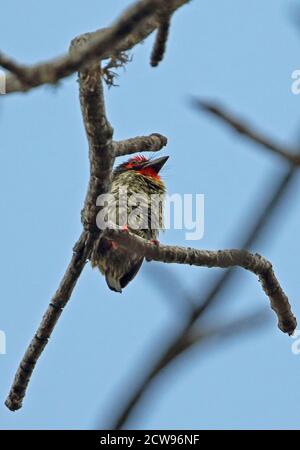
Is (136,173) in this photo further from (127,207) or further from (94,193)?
(94,193)

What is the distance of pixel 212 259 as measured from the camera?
4.11m

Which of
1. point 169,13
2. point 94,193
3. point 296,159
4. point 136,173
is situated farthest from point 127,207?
point 296,159

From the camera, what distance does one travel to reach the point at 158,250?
4.03m

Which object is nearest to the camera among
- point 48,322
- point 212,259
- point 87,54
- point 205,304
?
point 205,304

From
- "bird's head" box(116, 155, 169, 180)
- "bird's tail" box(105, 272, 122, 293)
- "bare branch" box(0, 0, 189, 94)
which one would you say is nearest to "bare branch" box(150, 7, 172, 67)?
"bare branch" box(0, 0, 189, 94)

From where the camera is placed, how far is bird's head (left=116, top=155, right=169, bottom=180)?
6.76 meters

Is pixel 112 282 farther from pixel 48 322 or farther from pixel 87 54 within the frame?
pixel 87 54

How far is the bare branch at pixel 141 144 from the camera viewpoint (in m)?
3.96

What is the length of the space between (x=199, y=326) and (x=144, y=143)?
3668mm

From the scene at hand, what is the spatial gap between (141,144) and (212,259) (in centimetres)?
78

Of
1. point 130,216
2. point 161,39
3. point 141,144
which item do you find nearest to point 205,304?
point 161,39

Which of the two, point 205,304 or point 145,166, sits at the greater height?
point 205,304

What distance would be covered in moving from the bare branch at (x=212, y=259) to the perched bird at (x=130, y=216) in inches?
60.4

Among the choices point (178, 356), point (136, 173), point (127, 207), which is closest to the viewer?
point (178, 356)
